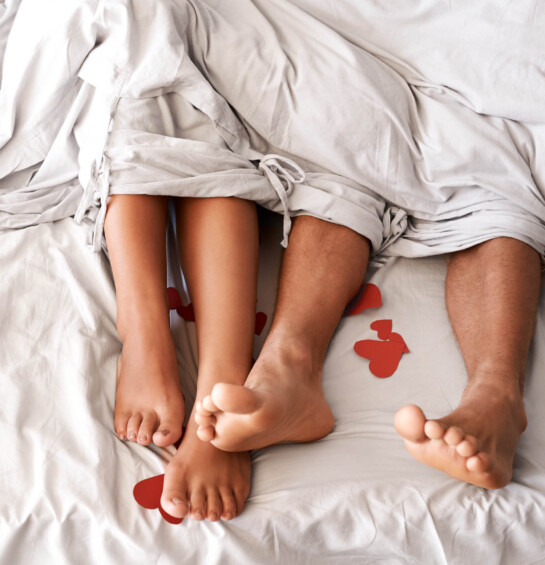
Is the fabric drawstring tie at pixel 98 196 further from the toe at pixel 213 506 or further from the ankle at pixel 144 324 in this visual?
the toe at pixel 213 506

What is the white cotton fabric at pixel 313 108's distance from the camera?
1.27 metres

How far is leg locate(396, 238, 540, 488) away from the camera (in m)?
0.91

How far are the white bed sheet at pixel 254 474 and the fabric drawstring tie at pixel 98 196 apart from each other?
0.08 meters

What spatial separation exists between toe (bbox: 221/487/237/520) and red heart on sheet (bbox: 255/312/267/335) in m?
0.35

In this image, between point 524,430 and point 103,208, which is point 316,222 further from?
point 524,430

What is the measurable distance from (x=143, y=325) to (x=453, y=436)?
20.5 inches

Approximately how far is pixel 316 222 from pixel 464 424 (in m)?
0.50

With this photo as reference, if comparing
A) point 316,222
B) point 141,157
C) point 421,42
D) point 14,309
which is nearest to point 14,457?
point 14,309

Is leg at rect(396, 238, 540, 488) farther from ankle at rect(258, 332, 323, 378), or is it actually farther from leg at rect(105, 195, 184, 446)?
leg at rect(105, 195, 184, 446)

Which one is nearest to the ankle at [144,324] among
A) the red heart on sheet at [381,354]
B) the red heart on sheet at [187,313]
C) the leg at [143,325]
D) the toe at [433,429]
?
the leg at [143,325]

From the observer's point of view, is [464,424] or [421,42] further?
[421,42]

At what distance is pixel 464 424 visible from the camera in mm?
946

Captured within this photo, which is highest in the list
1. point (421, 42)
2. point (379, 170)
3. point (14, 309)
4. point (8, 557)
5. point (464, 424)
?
point (421, 42)

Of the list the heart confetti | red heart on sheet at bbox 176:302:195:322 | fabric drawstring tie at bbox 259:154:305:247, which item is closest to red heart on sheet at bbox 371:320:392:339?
the heart confetti
